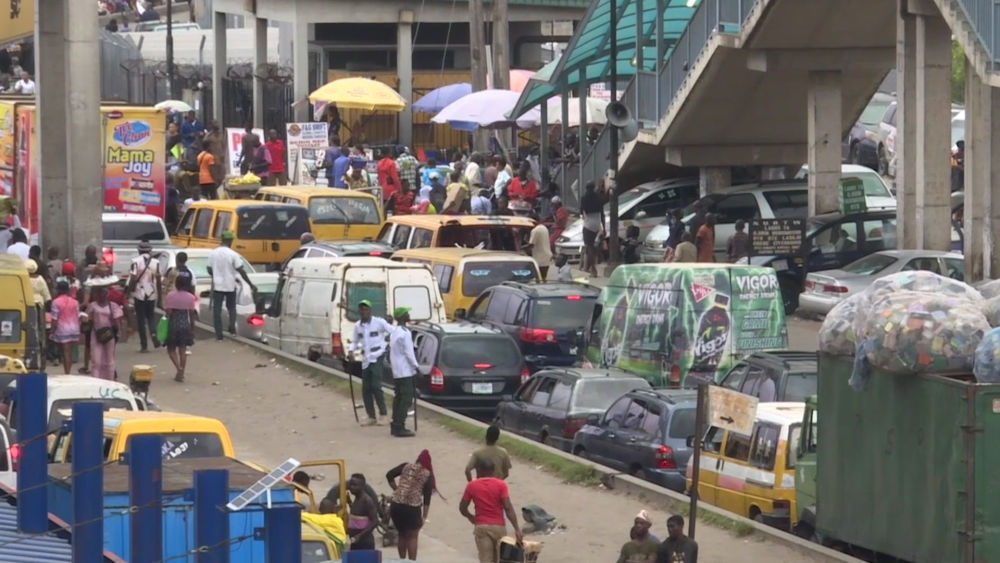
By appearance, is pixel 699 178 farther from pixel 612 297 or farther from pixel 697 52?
pixel 612 297

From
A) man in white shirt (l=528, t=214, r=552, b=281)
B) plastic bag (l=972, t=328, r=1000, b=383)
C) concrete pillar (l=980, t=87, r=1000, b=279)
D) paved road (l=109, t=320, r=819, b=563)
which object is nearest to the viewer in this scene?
plastic bag (l=972, t=328, r=1000, b=383)

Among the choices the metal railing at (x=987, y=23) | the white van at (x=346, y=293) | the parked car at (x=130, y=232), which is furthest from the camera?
the parked car at (x=130, y=232)

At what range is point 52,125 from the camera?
111 feet

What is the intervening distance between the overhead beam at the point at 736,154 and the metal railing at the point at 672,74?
0.88 m

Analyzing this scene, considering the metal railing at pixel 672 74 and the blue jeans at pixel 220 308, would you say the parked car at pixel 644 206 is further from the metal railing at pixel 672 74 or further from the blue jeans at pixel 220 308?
the blue jeans at pixel 220 308

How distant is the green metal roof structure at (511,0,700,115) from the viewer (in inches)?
1614

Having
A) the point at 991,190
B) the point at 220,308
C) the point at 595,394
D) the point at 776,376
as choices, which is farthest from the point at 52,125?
the point at 776,376

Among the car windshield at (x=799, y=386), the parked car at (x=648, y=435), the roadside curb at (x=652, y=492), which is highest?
the car windshield at (x=799, y=386)

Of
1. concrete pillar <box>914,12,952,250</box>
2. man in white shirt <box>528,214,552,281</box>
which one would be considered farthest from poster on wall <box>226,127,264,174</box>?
concrete pillar <box>914,12,952,250</box>

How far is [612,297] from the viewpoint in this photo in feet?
83.1

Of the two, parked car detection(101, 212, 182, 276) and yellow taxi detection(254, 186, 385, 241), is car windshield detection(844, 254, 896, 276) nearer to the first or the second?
yellow taxi detection(254, 186, 385, 241)

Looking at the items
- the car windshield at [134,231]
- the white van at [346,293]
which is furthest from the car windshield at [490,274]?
the car windshield at [134,231]

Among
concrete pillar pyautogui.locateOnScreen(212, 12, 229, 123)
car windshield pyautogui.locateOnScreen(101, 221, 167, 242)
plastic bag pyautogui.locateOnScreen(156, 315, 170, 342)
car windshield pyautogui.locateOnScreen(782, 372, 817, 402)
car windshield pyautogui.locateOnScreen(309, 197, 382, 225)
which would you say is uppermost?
concrete pillar pyautogui.locateOnScreen(212, 12, 229, 123)

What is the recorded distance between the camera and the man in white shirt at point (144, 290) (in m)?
29.2
